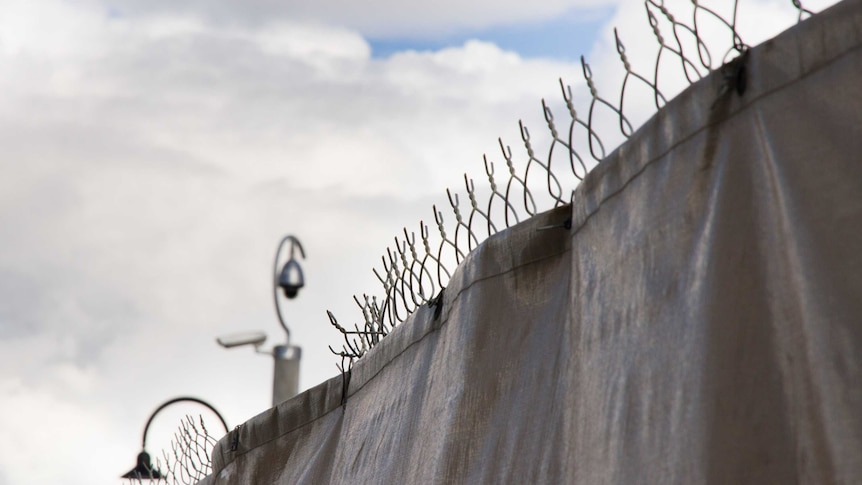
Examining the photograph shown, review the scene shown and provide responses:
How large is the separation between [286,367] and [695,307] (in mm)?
7855

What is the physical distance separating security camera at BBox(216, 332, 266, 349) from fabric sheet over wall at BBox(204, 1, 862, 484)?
873 cm

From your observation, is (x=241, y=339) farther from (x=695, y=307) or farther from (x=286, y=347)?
(x=695, y=307)

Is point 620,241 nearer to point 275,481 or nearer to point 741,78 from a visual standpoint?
point 741,78

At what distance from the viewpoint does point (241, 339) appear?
11.2 meters

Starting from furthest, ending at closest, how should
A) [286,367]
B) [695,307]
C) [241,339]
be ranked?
1. [241,339]
2. [286,367]
3. [695,307]

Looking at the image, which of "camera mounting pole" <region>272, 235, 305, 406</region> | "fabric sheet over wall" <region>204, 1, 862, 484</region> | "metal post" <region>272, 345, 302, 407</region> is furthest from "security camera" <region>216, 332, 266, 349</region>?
"fabric sheet over wall" <region>204, 1, 862, 484</region>

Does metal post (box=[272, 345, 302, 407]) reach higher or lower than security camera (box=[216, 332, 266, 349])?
lower

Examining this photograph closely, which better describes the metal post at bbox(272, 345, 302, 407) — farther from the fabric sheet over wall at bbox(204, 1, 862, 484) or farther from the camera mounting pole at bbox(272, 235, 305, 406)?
the fabric sheet over wall at bbox(204, 1, 862, 484)

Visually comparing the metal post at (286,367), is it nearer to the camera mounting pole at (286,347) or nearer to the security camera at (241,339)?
the camera mounting pole at (286,347)

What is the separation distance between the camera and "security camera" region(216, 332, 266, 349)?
11117mm

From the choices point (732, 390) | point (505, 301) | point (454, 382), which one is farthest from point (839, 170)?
point (454, 382)

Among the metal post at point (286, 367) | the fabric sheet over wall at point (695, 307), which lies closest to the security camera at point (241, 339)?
the metal post at point (286, 367)

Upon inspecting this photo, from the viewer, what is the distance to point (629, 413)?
186 centimetres

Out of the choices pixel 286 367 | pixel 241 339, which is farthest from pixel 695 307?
pixel 241 339
